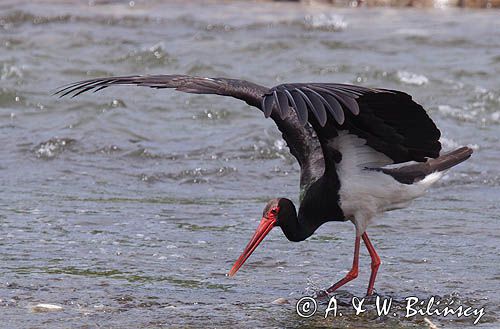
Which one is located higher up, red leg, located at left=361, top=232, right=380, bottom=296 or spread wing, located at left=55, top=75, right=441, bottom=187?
spread wing, located at left=55, top=75, right=441, bottom=187

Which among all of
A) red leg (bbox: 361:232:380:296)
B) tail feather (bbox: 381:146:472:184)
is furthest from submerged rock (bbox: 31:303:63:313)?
tail feather (bbox: 381:146:472:184)

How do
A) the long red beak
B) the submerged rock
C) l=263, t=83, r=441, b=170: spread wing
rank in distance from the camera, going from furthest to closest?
the long red beak < the submerged rock < l=263, t=83, r=441, b=170: spread wing

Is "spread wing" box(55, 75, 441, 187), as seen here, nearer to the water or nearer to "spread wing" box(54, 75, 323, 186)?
"spread wing" box(54, 75, 323, 186)

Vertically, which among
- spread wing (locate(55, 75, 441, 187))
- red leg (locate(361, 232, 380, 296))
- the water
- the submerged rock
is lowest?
the water

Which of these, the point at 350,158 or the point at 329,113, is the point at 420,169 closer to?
the point at 350,158

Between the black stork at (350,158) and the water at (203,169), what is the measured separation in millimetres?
319

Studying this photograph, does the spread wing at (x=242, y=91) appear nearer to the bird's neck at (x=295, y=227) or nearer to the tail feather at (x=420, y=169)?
the bird's neck at (x=295, y=227)

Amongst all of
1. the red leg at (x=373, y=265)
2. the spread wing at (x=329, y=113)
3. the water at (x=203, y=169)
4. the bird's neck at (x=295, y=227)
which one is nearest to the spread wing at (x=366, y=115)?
the spread wing at (x=329, y=113)

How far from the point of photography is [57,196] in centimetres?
768

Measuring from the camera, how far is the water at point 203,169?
17.6 feet

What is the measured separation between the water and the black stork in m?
0.32

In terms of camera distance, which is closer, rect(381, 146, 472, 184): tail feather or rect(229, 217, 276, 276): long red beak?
rect(229, 217, 276, 276): long red beak

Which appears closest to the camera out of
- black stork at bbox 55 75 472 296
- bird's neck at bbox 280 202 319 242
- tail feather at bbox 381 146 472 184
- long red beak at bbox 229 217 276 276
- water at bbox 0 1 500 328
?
black stork at bbox 55 75 472 296

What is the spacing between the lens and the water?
536 centimetres
